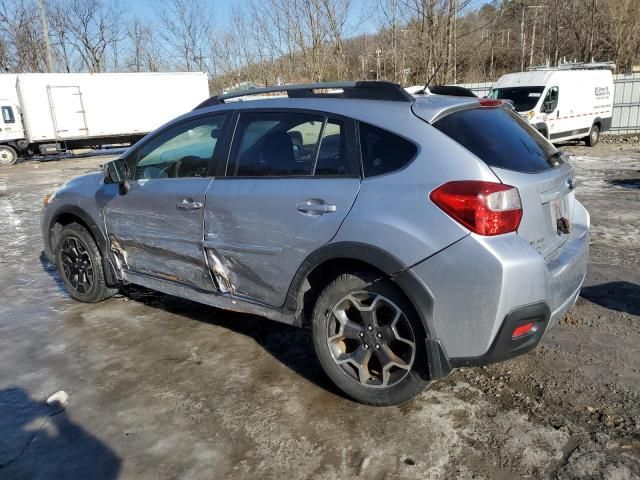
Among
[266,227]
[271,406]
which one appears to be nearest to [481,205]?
[266,227]

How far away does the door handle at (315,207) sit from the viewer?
2.95 metres

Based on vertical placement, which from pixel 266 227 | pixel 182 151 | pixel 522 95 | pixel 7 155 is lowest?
pixel 7 155

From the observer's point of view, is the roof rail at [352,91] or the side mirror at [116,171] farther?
the side mirror at [116,171]

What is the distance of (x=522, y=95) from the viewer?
48.7 ft

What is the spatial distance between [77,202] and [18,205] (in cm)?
→ 767

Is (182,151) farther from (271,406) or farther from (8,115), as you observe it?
(8,115)

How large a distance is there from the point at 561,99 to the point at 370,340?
14356mm

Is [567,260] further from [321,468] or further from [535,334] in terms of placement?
[321,468]

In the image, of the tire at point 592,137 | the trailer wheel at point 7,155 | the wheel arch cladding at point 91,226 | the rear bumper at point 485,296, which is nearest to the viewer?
the rear bumper at point 485,296

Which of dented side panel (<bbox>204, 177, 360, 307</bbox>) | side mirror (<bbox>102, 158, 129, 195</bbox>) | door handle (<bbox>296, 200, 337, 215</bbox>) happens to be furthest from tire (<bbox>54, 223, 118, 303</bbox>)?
door handle (<bbox>296, 200, 337, 215</bbox>)

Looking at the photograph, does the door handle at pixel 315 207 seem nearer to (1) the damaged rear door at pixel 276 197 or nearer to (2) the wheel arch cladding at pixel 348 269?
(1) the damaged rear door at pixel 276 197

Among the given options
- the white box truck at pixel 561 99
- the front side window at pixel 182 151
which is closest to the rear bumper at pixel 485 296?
the front side window at pixel 182 151

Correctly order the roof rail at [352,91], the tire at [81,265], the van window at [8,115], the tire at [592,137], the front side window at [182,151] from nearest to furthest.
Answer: the roof rail at [352,91] < the front side window at [182,151] < the tire at [81,265] < the tire at [592,137] < the van window at [8,115]

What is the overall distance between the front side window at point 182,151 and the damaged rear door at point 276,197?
0.24 m
